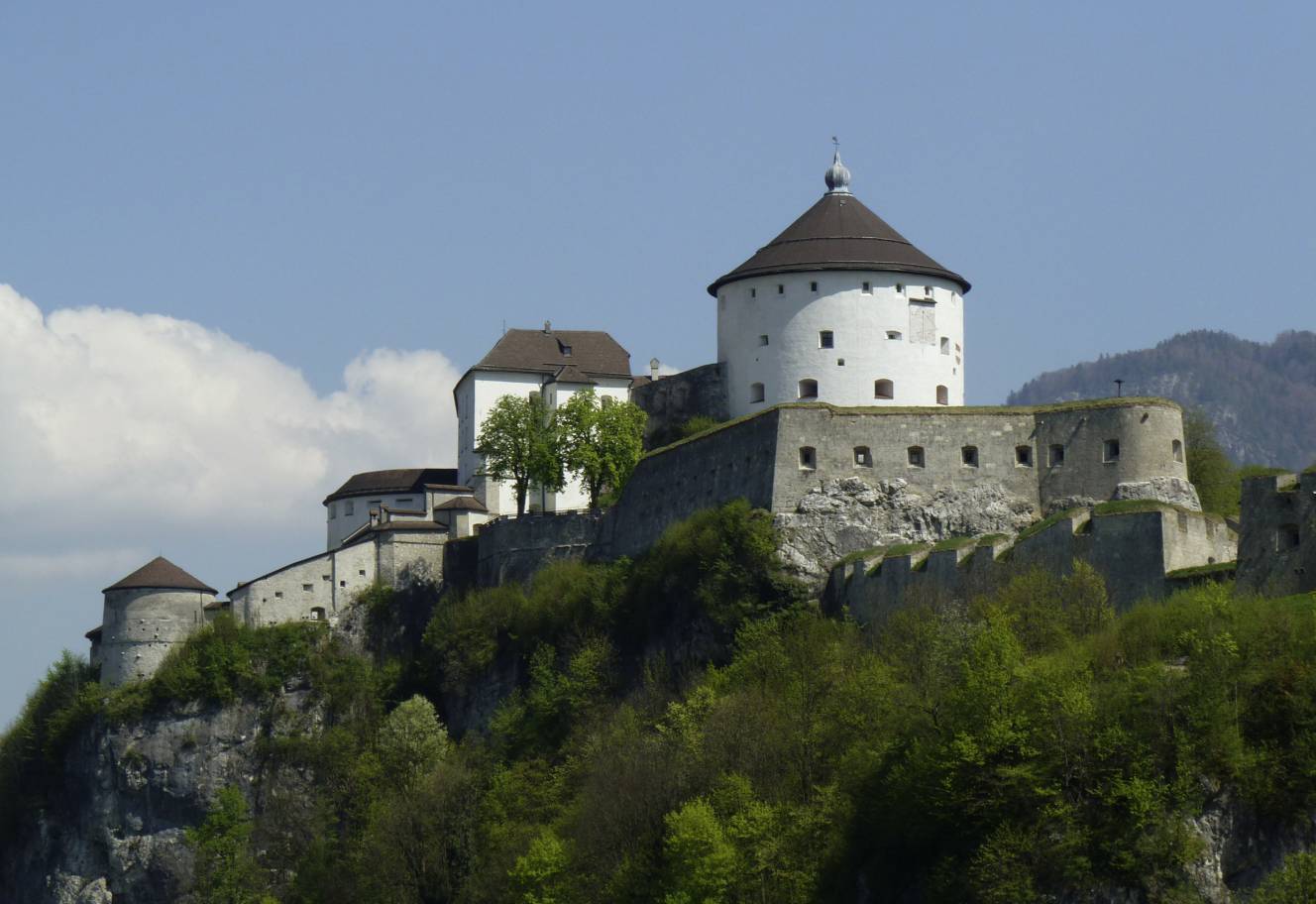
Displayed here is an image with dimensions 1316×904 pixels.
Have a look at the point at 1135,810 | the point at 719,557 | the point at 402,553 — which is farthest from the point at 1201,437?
the point at 1135,810

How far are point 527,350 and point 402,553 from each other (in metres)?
10.6

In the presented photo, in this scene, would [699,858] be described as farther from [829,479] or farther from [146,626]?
[146,626]

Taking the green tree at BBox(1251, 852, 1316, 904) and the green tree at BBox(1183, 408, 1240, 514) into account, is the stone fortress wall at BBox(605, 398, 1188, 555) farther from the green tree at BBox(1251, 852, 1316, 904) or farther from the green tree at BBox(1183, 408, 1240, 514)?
the green tree at BBox(1251, 852, 1316, 904)

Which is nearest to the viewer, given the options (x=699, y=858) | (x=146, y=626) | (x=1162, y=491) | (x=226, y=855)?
(x=699, y=858)

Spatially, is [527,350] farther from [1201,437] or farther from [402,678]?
[1201,437]

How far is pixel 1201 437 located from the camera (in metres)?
83.9

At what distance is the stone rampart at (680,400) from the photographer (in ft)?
271

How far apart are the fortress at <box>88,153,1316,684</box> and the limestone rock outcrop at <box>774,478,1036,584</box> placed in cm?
6

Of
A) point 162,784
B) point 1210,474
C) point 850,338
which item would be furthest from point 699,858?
point 162,784

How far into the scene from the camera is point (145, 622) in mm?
87000

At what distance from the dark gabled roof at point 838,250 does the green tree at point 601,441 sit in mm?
5412

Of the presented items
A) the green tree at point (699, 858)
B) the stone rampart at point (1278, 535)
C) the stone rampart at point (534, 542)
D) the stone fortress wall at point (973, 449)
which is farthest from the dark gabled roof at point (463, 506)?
the stone rampart at point (1278, 535)

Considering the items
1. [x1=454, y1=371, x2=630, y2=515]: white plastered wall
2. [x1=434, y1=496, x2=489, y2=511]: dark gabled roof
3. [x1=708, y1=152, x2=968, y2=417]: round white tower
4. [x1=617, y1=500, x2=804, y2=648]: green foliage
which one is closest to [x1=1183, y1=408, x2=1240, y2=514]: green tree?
[x1=708, y1=152, x2=968, y2=417]: round white tower

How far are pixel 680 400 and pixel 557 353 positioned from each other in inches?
427
